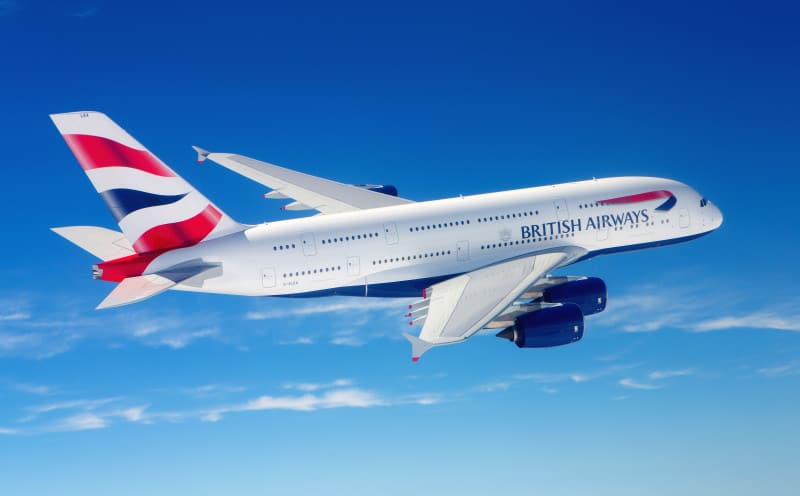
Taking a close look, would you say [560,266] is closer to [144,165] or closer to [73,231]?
[144,165]

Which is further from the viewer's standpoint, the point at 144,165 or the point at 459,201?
the point at 459,201

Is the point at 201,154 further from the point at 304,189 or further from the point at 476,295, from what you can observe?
the point at 476,295

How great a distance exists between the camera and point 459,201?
4616 cm

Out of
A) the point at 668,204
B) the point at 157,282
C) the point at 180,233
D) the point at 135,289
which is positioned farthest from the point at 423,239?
the point at 135,289

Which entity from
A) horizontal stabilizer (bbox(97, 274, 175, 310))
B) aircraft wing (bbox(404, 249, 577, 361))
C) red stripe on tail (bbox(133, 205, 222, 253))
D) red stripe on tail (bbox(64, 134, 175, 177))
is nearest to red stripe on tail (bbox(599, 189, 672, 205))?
aircraft wing (bbox(404, 249, 577, 361))

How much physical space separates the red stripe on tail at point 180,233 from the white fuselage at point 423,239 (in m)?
0.45

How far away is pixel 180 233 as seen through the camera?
41.7 metres

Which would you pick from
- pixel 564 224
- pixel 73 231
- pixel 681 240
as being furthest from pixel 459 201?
pixel 73 231

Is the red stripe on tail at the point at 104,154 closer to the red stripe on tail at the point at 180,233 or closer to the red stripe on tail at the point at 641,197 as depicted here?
the red stripe on tail at the point at 180,233

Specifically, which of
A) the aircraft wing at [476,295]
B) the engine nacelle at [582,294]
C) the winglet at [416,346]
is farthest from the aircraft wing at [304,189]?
the winglet at [416,346]

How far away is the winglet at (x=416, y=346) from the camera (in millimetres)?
34031

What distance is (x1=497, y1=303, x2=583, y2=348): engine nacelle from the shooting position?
40.5 metres

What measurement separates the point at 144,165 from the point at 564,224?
21343 millimetres

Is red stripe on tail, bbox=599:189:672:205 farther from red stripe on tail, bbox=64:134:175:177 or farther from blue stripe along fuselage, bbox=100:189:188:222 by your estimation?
red stripe on tail, bbox=64:134:175:177
